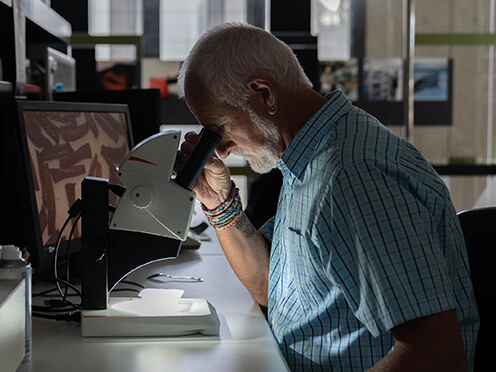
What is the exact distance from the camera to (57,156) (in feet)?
4.54

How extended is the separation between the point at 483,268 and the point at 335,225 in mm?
462

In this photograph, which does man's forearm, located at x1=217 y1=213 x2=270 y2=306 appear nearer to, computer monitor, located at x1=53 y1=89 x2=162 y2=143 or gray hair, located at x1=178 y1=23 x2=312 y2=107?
gray hair, located at x1=178 y1=23 x2=312 y2=107

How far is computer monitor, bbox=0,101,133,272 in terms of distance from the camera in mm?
1256

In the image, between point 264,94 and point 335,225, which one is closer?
point 335,225

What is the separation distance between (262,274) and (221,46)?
56cm

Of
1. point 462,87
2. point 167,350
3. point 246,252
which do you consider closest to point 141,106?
point 246,252

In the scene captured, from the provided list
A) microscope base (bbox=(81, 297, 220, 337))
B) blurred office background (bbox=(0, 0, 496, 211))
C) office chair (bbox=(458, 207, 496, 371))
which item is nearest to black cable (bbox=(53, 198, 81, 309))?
microscope base (bbox=(81, 297, 220, 337))

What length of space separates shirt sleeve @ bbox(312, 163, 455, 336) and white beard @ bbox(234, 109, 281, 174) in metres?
0.33

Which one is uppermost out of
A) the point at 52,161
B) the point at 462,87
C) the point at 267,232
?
the point at 462,87

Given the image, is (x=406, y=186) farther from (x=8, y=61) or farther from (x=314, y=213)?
(x=8, y=61)

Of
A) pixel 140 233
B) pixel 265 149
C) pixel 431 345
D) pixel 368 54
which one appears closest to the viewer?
pixel 431 345

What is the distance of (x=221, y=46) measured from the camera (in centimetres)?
117

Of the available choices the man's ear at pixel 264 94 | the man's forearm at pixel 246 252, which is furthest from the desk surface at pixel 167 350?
the man's ear at pixel 264 94

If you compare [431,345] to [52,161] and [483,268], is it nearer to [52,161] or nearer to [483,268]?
[483,268]
